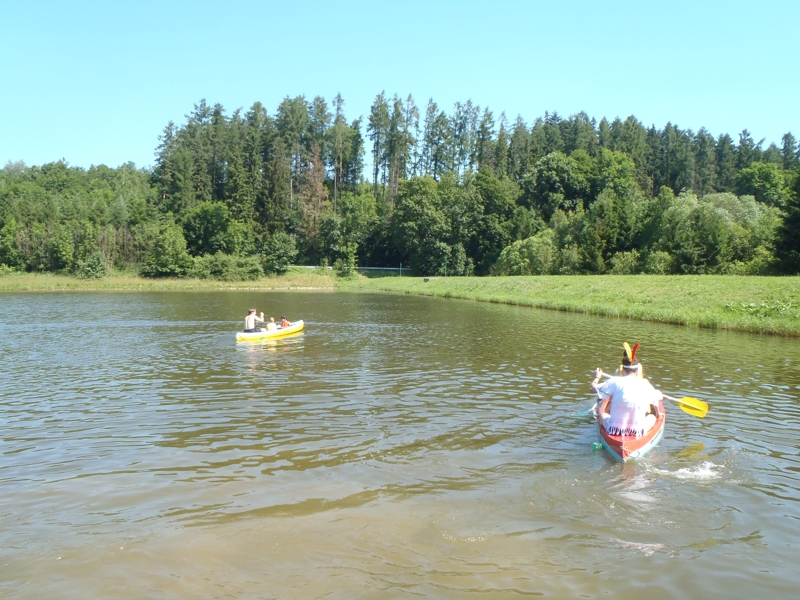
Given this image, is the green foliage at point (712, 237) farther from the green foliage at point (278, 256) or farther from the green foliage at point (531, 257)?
the green foliage at point (278, 256)

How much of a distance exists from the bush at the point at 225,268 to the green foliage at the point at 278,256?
1.83 m

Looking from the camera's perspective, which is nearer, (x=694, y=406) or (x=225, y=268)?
(x=694, y=406)

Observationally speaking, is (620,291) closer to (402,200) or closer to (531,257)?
(531,257)

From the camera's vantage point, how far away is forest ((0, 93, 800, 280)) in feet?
221

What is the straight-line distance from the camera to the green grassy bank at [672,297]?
103ft

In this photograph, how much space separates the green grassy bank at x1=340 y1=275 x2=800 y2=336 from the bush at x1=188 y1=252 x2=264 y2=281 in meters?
34.6

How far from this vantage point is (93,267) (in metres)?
81.7

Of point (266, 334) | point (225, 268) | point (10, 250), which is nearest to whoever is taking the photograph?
point (266, 334)

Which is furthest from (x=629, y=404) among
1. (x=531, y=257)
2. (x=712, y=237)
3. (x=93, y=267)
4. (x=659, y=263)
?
(x=93, y=267)

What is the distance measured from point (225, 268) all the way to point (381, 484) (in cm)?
8094

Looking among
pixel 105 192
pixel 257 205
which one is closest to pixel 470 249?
pixel 257 205

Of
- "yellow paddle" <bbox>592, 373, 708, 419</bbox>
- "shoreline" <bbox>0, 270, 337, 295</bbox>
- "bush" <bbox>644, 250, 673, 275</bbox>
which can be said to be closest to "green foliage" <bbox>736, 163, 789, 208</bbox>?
"bush" <bbox>644, 250, 673, 275</bbox>

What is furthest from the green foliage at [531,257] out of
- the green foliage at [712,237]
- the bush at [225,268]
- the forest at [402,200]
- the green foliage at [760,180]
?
the green foliage at [760,180]

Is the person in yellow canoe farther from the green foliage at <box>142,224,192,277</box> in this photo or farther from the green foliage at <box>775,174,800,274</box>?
the green foliage at <box>142,224,192,277</box>
